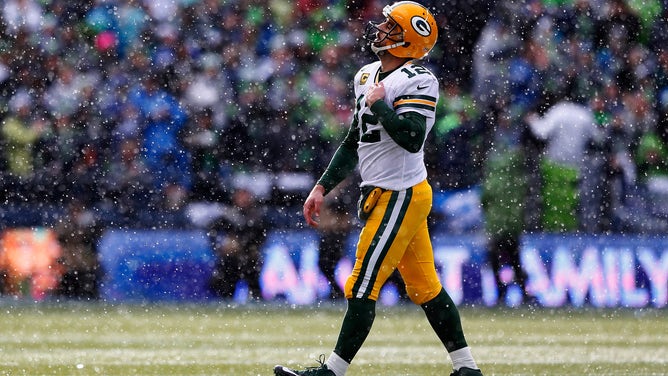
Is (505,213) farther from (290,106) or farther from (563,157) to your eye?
(290,106)

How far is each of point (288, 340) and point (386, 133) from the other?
151 inches

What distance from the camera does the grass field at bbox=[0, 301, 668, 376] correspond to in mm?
6711

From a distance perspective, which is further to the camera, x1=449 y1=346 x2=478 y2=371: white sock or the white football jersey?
x1=449 y1=346 x2=478 y2=371: white sock

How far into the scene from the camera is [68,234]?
466 inches

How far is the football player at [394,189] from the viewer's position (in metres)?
4.80

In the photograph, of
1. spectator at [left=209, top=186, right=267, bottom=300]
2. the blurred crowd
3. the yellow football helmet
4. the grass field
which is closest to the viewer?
the yellow football helmet

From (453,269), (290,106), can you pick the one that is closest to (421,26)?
(453,269)

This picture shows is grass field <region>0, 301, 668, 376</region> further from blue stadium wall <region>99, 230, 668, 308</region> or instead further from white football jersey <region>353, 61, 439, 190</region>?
white football jersey <region>353, 61, 439, 190</region>

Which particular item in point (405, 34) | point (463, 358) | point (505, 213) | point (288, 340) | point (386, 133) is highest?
point (405, 34)

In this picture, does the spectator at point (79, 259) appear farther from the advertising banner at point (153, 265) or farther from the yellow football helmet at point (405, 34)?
the yellow football helmet at point (405, 34)

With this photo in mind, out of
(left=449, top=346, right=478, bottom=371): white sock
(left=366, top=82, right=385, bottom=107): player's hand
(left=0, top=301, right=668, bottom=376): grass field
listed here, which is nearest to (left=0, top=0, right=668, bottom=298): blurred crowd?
(left=0, top=301, right=668, bottom=376): grass field

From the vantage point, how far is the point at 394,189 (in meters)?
4.94

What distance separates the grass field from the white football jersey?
169cm

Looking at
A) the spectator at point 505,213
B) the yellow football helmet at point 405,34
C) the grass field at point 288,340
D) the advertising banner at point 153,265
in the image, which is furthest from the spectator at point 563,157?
the yellow football helmet at point 405,34
